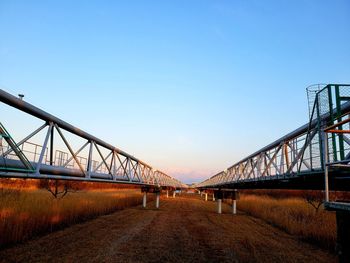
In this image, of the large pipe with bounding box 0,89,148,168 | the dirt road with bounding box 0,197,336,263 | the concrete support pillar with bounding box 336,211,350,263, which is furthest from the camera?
the dirt road with bounding box 0,197,336,263

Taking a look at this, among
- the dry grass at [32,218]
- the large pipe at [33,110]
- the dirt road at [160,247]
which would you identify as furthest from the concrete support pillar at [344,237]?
the dry grass at [32,218]

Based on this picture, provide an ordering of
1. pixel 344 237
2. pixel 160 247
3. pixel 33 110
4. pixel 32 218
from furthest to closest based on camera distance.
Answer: pixel 32 218
pixel 160 247
pixel 33 110
pixel 344 237

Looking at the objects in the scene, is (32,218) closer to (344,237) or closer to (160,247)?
(160,247)

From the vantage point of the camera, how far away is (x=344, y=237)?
19.6 feet

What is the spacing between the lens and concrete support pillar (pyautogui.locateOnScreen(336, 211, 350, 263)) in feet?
19.4

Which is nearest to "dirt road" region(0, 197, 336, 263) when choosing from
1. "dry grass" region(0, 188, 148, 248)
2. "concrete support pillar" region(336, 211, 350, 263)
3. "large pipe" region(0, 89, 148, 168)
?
"dry grass" region(0, 188, 148, 248)

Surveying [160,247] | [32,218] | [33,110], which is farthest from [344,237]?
[32,218]

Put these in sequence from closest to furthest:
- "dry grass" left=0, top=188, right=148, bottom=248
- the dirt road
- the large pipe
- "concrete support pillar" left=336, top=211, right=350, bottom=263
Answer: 1. "concrete support pillar" left=336, top=211, right=350, bottom=263
2. the large pipe
3. the dirt road
4. "dry grass" left=0, top=188, right=148, bottom=248

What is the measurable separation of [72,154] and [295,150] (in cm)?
963

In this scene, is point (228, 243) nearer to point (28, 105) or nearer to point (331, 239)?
point (331, 239)

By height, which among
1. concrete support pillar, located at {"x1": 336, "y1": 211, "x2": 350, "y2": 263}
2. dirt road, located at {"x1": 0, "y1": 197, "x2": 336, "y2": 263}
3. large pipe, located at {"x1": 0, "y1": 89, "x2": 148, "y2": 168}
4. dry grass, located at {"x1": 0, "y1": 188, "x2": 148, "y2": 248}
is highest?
large pipe, located at {"x1": 0, "y1": 89, "x2": 148, "y2": 168}

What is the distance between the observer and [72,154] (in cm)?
1121

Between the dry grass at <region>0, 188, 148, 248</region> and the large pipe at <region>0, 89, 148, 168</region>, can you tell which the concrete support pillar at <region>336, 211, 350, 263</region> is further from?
the dry grass at <region>0, 188, 148, 248</region>

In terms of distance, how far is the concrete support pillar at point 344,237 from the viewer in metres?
5.91
